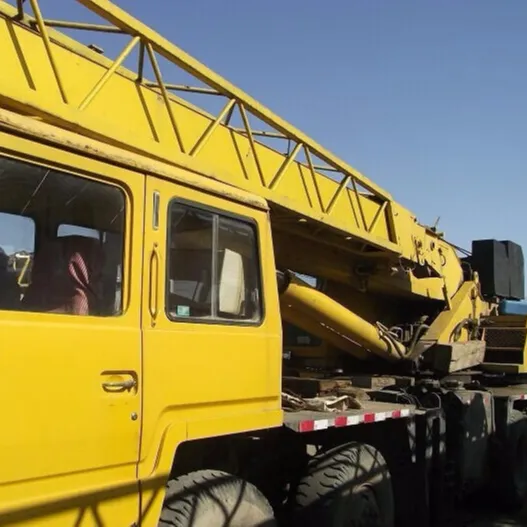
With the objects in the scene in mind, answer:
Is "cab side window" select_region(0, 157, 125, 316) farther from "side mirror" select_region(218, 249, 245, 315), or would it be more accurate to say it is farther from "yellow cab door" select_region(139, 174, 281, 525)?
"side mirror" select_region(218, 249, 245, 315)

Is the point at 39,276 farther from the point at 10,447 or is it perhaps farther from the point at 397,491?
the point at 397,491

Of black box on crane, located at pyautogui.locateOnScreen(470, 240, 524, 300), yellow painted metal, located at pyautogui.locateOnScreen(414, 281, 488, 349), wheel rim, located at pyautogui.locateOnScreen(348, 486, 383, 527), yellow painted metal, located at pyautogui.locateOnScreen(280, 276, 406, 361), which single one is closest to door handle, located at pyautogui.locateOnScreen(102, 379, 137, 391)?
wheel rim, located at pyautogui.locateOnScreen(348, 486, 383, 527)

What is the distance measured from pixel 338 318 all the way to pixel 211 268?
2.89 m

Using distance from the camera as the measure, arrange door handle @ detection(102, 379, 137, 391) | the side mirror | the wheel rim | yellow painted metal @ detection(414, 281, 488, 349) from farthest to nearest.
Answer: yellow painted metal @ detection(414, 281, 488, 349), the wheel rim, the side mirror, door handle @ detection(102, 379, 137, 391)

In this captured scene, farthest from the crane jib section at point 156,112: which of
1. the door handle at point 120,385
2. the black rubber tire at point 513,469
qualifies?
the black rubber tire at point 513,469

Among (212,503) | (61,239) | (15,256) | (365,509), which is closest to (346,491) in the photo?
(365,509)

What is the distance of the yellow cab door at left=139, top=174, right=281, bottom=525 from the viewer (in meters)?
3.61

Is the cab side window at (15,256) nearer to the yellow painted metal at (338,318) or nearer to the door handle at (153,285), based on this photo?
the door handle at (153,285)

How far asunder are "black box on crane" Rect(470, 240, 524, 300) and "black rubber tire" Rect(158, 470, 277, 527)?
6818 millimetres

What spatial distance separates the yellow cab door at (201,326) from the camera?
3.61m

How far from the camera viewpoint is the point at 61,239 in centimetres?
342

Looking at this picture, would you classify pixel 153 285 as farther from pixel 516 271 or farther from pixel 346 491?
pixel 516 271

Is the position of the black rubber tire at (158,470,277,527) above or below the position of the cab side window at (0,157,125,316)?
below

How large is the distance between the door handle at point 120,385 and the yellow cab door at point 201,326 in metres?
0.08
